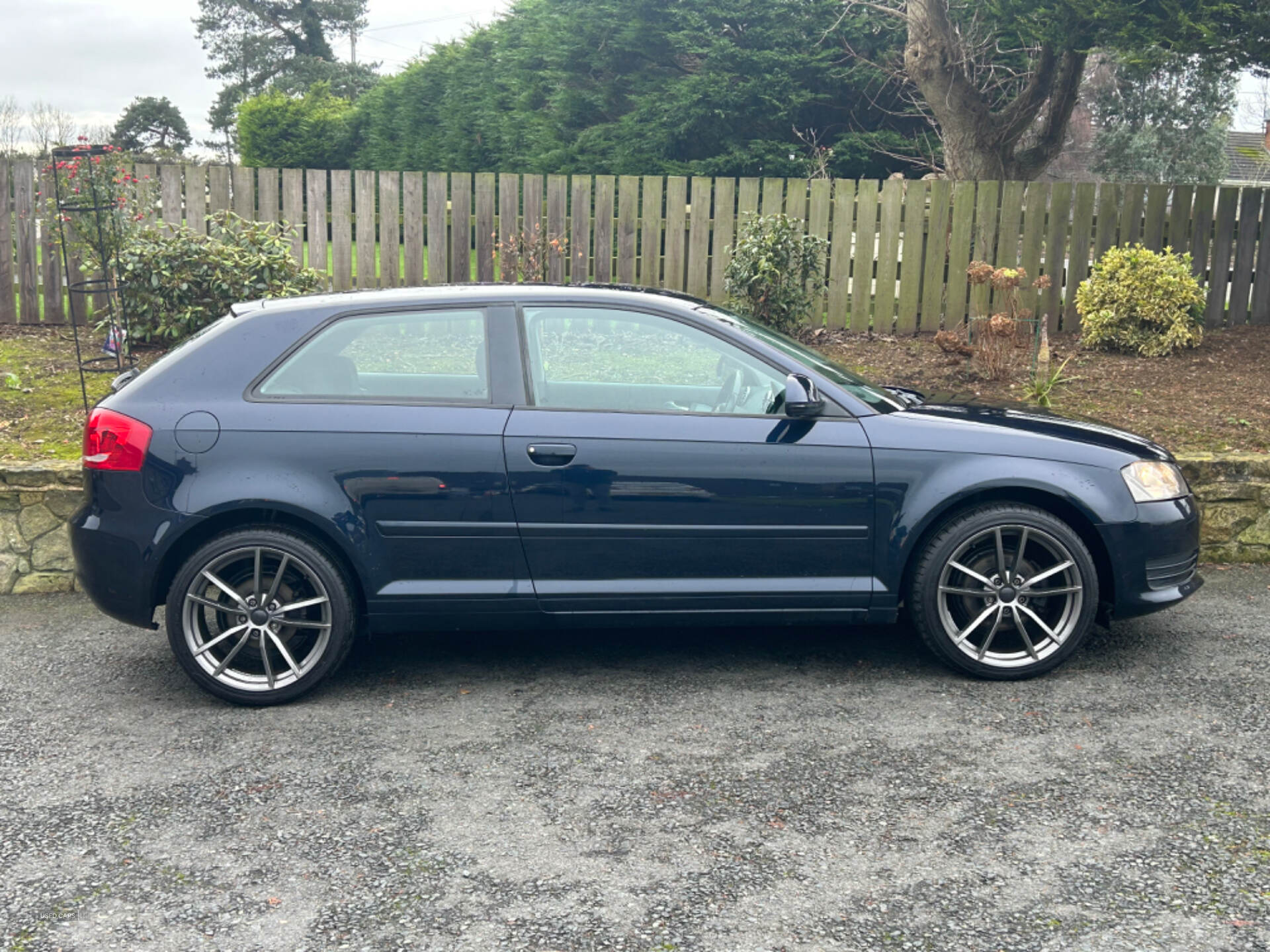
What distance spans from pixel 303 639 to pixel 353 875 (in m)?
1.65

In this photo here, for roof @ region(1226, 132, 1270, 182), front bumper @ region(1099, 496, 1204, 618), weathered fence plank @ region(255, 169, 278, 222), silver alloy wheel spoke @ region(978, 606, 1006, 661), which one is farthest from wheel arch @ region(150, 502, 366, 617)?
roof @ region(1226, 132, 1270, 182)

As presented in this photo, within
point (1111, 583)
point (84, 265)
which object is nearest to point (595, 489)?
point (1111, 583)

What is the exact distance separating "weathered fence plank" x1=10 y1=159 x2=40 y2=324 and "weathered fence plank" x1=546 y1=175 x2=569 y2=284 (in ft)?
16.1

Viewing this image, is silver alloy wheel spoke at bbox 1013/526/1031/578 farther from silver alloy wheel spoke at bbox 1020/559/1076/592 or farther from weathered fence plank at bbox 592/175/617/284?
weathered fence plank at bbox 592/175/617/284

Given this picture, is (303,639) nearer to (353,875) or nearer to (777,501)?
(353,875)

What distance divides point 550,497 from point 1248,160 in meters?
39.0

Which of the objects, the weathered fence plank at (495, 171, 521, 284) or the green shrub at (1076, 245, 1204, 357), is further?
the weathered fence plank at (495, 171, 521, 284)

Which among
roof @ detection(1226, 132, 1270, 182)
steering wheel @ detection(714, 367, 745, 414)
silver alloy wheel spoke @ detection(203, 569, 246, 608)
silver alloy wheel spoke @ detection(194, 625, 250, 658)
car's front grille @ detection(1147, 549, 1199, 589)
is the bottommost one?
silver alloy wheel spoke @ detection(194, 625, 250, 658)

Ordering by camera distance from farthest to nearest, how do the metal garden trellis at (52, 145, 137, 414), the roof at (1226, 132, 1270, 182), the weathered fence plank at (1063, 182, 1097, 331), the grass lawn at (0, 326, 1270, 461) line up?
the roof at (1226, 132, 1270, 182) < the weathered fence plank at (1063, 182, 1097, 331) < the metal garden trellis at (52, 145, 137, 414) < the grass lawn at (0, 326, 1270, 461)

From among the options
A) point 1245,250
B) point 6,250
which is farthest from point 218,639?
point 1245,250

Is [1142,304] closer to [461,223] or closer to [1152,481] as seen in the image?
[1152,481]

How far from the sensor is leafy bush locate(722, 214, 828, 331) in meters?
9.93

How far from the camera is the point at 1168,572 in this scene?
4.81 metres

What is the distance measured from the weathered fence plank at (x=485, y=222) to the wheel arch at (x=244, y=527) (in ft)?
24.5
